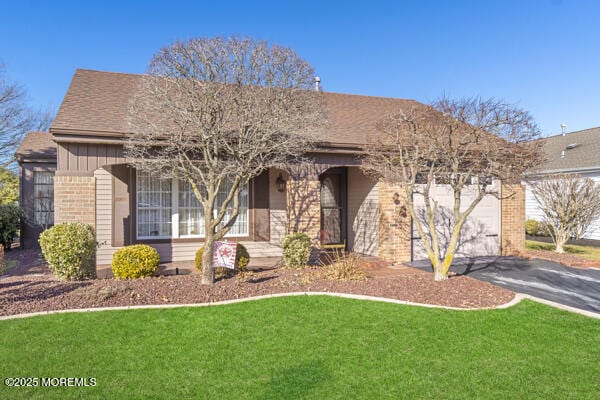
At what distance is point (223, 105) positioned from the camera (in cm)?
686

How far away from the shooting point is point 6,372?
3.69 m

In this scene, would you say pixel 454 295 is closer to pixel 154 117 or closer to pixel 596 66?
pixel 154 117

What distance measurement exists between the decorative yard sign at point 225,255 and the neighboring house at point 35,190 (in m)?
9.36

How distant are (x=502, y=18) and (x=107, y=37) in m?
14.4

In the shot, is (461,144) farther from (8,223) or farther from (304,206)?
(8,223)

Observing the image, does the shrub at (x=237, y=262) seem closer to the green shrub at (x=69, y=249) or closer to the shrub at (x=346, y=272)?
the shrub at (x=346, y=272)

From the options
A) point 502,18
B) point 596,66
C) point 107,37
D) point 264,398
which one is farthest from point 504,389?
point 107,37

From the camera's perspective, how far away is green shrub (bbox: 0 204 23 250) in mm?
13047

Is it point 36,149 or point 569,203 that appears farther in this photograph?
point 36,149

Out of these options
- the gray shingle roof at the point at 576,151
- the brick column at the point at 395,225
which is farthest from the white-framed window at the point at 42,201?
the gray shingle roof at the point at 576,151

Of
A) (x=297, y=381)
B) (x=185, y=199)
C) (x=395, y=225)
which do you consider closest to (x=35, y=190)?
(x=185, y=199)

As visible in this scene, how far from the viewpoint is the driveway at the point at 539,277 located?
675 cm

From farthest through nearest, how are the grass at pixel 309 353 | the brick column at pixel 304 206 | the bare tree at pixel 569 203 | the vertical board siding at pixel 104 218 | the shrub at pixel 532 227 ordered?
the shrub at pixel 532 227 → the bare tree at pixel 569 203 → the brick column at pixel 304 206 → the vertical board siding at pixel 104 218 → the grass at pixel 309 353

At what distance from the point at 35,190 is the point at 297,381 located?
44.6 ft
